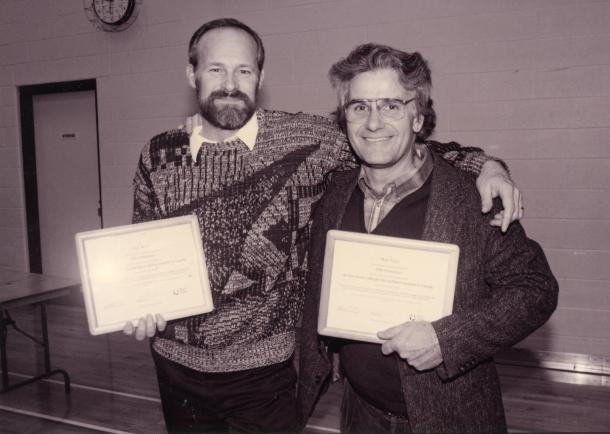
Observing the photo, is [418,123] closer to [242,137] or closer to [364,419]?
[242,137]

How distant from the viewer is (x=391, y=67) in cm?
146

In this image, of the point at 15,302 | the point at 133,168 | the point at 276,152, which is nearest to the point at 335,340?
the point at 276,152

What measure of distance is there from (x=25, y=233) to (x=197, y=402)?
4.76 m

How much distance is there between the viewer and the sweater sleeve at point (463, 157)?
1518mm

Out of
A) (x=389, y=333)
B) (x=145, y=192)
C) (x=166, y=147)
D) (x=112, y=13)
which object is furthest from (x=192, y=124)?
(x=112, y=13)

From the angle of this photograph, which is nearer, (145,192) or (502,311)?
(502,311)

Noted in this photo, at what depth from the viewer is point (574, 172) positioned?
145 inches

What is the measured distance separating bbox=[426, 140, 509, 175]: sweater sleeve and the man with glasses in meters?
0.05

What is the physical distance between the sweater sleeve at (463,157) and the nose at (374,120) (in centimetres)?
23

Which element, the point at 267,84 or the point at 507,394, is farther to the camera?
the point at 267,84

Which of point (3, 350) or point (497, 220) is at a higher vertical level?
point (497, 220)

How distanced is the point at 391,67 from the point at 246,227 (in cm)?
65

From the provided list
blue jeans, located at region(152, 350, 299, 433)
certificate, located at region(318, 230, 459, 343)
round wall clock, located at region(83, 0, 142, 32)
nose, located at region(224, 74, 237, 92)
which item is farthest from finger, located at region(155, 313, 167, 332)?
round wall clock, located at region(83, 0, 142, 32)

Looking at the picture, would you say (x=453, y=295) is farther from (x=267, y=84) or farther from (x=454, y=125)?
(x=267, y=84)
